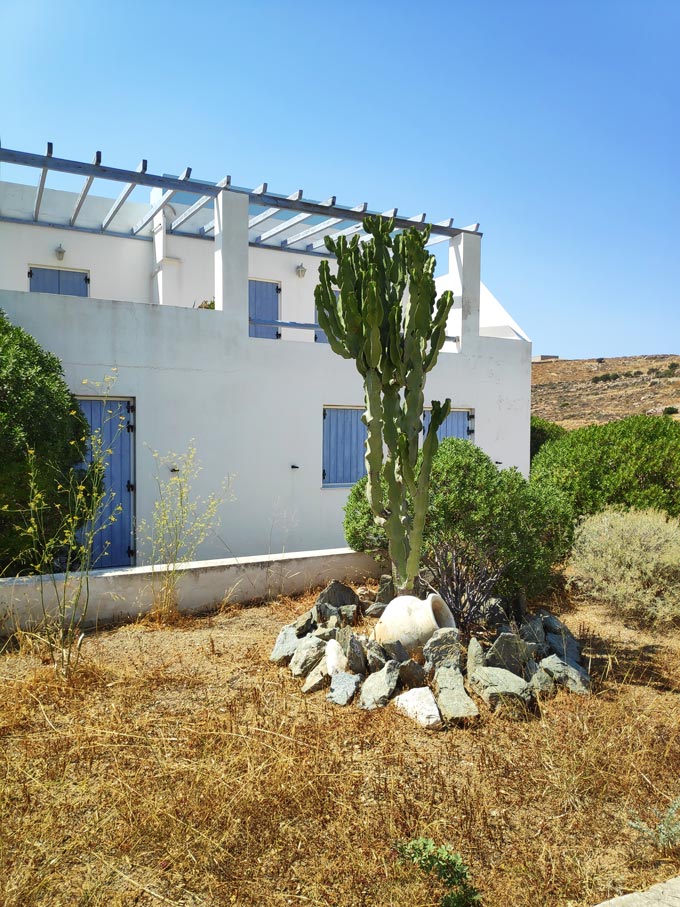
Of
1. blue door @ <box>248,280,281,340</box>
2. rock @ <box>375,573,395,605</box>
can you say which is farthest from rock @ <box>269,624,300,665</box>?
blue door @ <box>248,280,281,340</box>

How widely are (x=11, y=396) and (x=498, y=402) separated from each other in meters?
8.56

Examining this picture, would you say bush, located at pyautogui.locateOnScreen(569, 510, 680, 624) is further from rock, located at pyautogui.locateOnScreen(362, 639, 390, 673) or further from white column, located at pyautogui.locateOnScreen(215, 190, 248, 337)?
white column, located at pyautogui.locateOnScreen(215, 190, 248, 337)

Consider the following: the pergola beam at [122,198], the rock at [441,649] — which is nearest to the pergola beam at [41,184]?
the pergola beam at [122,198]

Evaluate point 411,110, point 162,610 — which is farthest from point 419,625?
point 411,110

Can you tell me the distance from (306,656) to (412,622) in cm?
94

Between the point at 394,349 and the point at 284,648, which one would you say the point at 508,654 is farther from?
the point at 394,349

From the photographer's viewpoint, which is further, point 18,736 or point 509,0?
point 509,0

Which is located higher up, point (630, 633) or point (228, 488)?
point (228, 488)

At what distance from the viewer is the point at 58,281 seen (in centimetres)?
1331

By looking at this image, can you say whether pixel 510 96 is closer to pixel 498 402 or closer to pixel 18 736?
pixel 498 402

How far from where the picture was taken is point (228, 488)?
9742mm

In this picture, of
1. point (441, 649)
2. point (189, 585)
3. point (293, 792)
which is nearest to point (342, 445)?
point (189, 585)

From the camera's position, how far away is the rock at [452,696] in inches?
177

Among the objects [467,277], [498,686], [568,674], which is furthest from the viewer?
[467,277]
